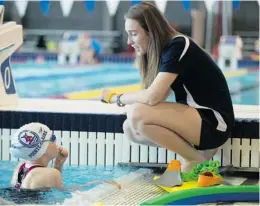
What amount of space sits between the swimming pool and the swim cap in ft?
13.2

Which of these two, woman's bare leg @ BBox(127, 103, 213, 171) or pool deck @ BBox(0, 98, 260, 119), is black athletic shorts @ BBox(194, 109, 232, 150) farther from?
pool deck @ BBox(0, 98, 260, 119)

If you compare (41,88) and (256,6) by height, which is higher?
(256,6)

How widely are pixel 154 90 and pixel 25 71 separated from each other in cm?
779

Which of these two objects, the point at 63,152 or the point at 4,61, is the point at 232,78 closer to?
the point at 4,61

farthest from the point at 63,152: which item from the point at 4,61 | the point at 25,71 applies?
the point at 25,71

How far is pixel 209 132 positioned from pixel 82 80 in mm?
6315

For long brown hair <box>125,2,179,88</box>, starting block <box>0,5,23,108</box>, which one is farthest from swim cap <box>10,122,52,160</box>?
starting block <box>0,5,23,108</box>

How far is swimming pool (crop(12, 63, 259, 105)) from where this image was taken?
24.2 feet

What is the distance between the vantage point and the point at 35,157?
2.62 metres

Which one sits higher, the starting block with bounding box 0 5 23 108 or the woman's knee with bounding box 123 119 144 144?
the starting block with bounding box 0 5 23 108

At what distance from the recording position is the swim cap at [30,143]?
2.58 m

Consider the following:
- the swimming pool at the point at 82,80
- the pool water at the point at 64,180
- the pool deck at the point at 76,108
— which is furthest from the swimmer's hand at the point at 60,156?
the swimming pool at the point at 82,80

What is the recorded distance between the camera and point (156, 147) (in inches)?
127

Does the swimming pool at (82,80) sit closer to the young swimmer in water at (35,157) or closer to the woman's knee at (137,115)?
the woman's knee at (137,115)
